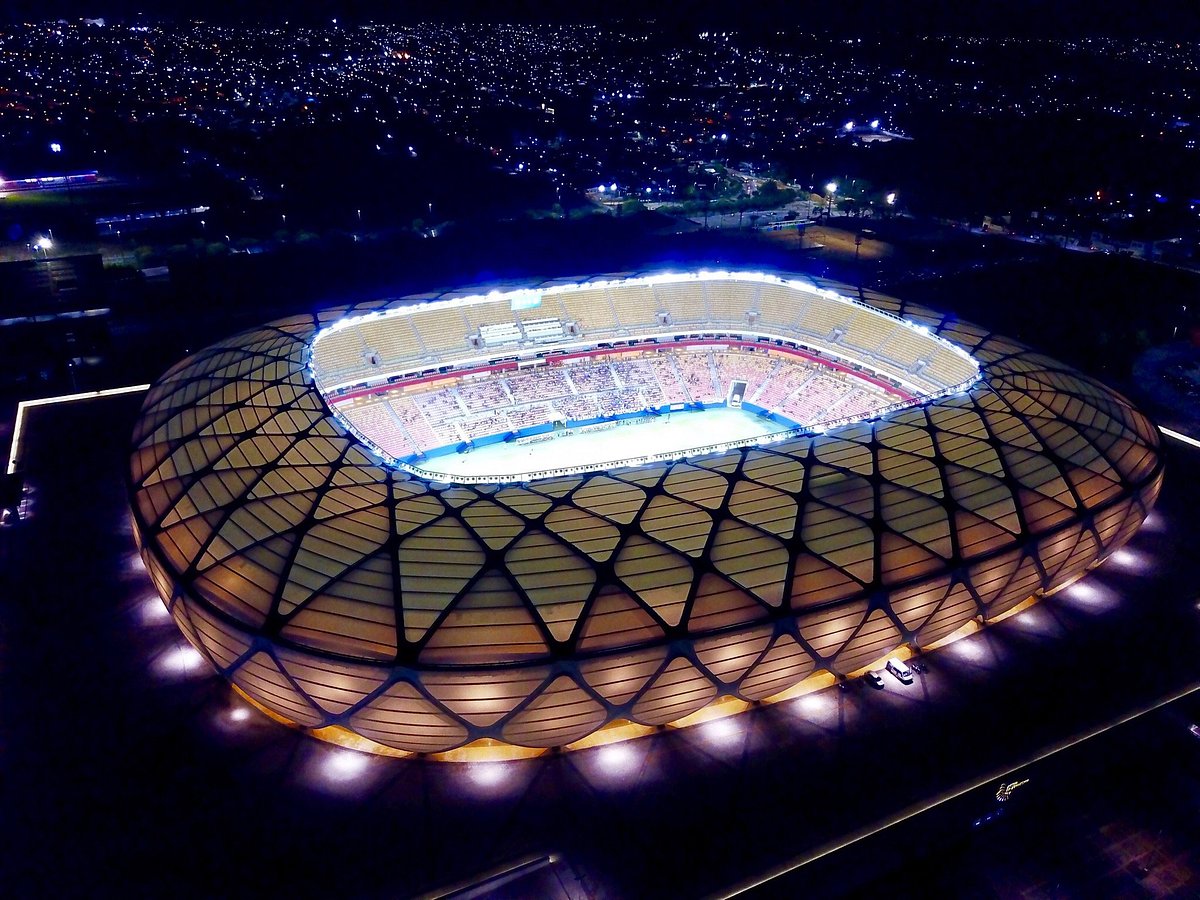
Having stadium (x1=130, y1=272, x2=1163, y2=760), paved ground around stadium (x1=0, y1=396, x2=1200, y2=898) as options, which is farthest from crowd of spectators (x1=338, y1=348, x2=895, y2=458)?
paved ground around stadium (x1=0, y1=396, x2=1200, y2=898)

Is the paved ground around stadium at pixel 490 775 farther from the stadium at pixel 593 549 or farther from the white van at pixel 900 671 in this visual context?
the stadium at pixel 593 549

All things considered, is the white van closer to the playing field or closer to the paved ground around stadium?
the paved ground around stadium

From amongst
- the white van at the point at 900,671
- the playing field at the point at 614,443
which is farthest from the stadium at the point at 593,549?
the playing field at the point at 614,443

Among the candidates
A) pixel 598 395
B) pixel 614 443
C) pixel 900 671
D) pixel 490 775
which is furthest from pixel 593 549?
pixel 598 395

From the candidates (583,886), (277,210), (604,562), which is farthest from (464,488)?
(277,210)

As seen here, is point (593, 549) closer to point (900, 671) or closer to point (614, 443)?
point (900, 671)
